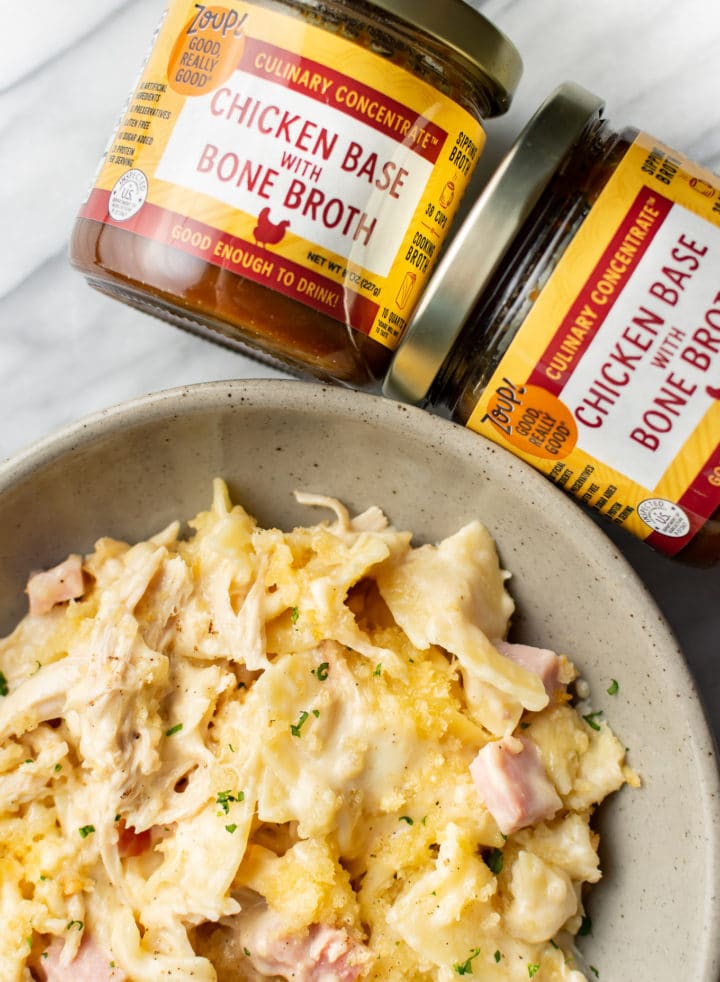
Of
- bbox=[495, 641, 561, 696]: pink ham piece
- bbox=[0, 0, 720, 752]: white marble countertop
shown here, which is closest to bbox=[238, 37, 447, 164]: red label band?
bbox=[0, 0, 720, 752]: white marble countertop

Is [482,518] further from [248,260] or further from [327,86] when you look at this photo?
[327,86]

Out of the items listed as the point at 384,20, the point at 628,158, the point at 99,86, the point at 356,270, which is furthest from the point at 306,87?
the point at 99,86

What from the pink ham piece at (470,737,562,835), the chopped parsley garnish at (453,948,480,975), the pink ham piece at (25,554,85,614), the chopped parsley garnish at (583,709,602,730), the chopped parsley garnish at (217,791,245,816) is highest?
the chopped parsley garnish at (583,709,602,730)

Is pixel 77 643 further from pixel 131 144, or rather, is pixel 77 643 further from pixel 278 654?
pixel 131 144

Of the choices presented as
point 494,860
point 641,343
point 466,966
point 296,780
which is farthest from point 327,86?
point 466,966

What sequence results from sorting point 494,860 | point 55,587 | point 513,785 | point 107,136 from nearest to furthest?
point 513,785, point 494,860, point 55,587, point 107,136

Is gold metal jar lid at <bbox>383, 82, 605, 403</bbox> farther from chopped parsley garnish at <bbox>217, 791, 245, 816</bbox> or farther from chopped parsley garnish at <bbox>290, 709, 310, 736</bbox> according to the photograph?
chopped parsley garnish at <bbox>217, 791, 245, 816</bbox>
